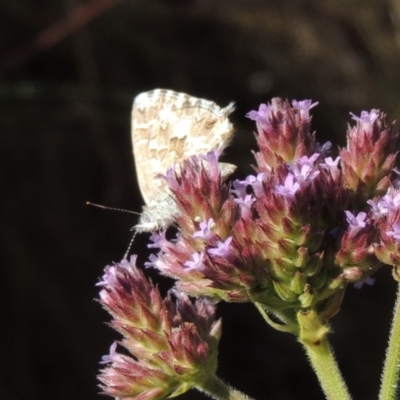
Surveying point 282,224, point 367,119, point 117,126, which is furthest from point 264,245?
point 117,126

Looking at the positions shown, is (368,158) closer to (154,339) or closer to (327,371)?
(327,371)

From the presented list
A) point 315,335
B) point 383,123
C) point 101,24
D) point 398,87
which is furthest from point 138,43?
point 315,335

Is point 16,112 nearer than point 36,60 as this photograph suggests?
Yes

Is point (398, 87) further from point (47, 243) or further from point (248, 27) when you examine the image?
point (47, 243)

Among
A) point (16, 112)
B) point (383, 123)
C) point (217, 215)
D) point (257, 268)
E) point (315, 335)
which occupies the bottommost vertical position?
point (315, 335)

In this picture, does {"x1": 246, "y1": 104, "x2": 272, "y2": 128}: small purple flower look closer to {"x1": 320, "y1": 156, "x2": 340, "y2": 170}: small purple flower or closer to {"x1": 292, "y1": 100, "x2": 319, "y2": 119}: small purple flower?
{"x1": 292, "y1": 100, "x2": 319, "y2": 119}: small purple flower

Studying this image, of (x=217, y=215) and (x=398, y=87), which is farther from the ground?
(x=398, y=87)
